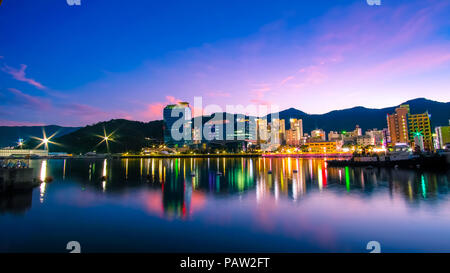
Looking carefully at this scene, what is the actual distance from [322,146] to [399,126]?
47.4 metres

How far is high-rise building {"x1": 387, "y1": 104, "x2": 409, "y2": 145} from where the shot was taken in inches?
5472

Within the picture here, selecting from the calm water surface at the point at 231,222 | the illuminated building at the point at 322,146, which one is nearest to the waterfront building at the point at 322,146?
the illuminated building at the point at 322,146

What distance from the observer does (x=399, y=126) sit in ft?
470

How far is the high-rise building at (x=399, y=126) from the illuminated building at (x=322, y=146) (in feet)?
110

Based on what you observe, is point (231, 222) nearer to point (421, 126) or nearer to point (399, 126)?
point (421, 126)

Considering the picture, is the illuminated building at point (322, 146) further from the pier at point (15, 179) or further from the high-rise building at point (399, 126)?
the pier at point (15, 179)

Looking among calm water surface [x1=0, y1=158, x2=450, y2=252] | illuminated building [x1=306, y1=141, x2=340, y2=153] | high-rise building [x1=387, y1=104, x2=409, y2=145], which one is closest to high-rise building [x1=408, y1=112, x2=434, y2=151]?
high-rise building [x1=387, y1=104, x2=409, y2=145]

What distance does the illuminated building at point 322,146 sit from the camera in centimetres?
16125

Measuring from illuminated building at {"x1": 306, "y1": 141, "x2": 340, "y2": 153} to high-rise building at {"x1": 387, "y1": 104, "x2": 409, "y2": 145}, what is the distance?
3361 cm

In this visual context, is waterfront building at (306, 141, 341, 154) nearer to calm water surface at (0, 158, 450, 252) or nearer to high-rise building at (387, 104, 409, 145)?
high-rise building at (387, 104, 409, 145)

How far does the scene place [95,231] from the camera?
12.8 metres
